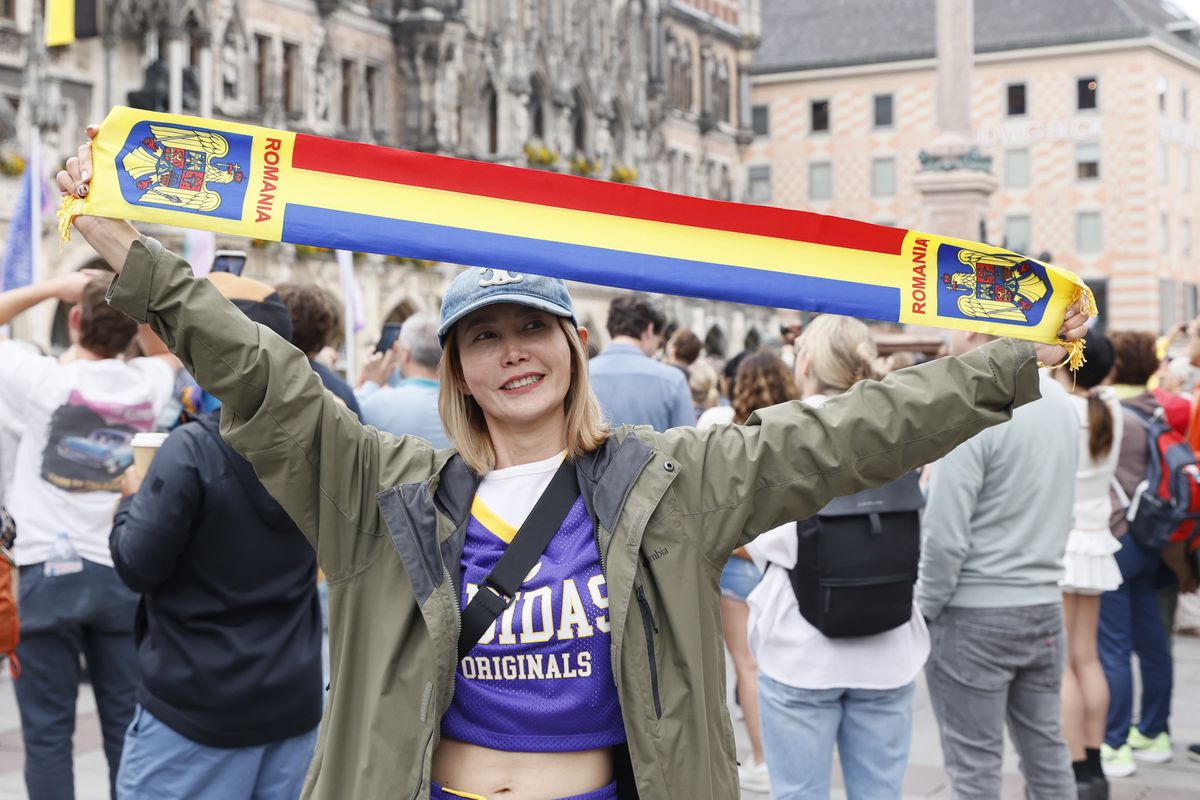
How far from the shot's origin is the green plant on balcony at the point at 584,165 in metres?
39.3

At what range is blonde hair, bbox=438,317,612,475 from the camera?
2.82m

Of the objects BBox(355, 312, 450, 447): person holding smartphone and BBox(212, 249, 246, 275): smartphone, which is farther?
BBox(355, 312, 450, 447): person holding smartphone

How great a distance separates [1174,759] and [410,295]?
90.6 feet

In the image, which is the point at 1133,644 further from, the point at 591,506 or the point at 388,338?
the point at 591,506

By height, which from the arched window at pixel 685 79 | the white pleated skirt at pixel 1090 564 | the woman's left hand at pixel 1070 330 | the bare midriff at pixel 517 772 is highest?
the arched window at pixel 685 79

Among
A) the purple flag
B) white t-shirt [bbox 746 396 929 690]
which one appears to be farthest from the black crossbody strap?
the purple flag

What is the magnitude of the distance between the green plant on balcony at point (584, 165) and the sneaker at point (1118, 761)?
32.5 metres

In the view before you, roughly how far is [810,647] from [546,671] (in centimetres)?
207

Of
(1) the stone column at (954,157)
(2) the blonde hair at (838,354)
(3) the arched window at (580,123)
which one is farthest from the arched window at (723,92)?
(2) the blonde hair at (838,354)

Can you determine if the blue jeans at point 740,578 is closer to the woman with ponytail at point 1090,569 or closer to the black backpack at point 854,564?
the woman with ponytail at point 1090,569

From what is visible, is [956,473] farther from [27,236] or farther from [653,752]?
[27,236]

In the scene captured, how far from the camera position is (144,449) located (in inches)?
165

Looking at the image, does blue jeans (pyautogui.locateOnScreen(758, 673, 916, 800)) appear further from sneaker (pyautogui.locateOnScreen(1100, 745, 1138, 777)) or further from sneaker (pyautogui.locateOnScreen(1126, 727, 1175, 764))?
sneaker (pyautogui.locateOnScreen(1126, 727, 1175, 764))

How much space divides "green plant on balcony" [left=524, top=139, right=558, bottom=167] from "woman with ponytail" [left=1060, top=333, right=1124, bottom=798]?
3115 centimetres
